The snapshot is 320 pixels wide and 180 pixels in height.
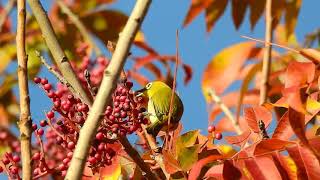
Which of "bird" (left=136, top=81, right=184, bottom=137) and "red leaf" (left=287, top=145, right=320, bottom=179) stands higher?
"bird" (left=136, top=81, right=184, bottom=137)

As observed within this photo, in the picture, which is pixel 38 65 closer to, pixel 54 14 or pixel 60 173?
pixel 54 14

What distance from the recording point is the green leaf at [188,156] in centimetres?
119

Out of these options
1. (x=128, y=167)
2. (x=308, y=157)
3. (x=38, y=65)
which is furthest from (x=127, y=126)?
(x=38, y=65)

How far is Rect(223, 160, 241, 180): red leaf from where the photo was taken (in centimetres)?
115

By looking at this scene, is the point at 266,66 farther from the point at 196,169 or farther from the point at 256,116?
the point at 196,169

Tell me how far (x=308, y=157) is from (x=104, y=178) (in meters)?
0.35

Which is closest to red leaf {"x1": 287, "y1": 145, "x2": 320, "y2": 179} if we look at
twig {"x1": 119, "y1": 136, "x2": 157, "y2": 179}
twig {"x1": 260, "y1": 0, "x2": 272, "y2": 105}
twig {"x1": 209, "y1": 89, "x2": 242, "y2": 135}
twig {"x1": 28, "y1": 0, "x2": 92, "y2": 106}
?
twig {"x1": 119, "y1": 136, "x2": 157, "y2": 179}

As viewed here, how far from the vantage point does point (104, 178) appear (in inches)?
49.4

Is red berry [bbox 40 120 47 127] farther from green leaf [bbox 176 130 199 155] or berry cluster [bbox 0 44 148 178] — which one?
green leaf [bbox 176 130 199 155]

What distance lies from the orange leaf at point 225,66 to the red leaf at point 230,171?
1461mm

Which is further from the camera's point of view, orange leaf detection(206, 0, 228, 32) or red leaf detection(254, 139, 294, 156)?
orange leaf detection(206, 0, 228, 32)

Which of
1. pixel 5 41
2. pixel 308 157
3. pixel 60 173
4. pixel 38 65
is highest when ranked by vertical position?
pixel 5 41

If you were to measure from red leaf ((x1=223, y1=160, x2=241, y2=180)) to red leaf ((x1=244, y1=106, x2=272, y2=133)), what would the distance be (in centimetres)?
14

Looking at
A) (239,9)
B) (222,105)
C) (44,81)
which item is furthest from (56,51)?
(239,9)
